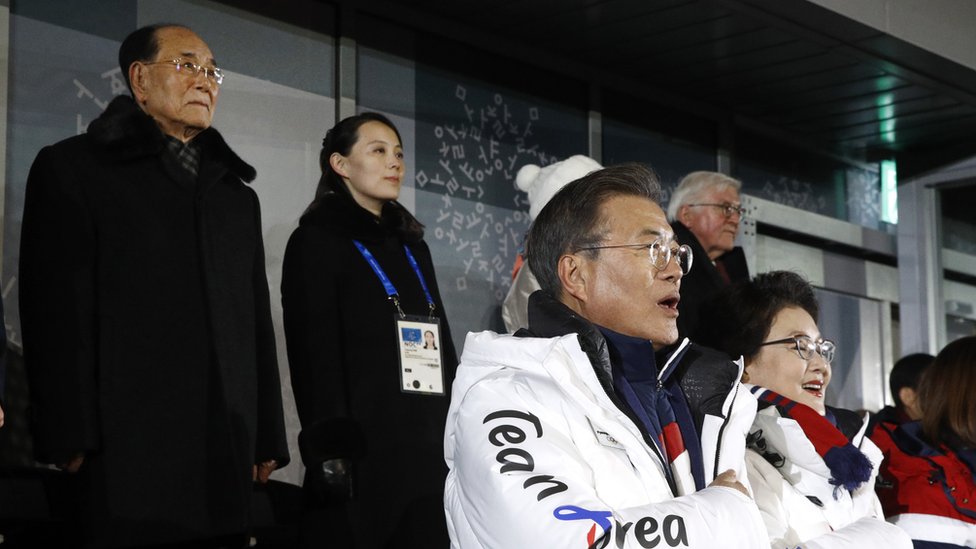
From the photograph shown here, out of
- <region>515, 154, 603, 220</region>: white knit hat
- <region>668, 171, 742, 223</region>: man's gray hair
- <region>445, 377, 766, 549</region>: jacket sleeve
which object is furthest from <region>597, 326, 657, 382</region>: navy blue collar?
<region>668, 171, 742, 223</region>: man's gray hair

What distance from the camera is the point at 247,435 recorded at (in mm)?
3461

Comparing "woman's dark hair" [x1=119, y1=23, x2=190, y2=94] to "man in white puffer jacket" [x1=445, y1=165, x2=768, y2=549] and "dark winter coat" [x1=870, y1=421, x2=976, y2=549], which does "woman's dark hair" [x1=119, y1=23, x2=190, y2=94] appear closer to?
"man in white puffer jacket" [x1=445, y1=165, x2=768, y2=549]

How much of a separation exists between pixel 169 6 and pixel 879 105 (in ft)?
13.0

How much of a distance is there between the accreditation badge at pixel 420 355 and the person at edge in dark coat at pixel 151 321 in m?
0.41

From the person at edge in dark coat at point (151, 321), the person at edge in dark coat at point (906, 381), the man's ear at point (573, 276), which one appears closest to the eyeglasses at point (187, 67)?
the person at edge in dark coat at point (151, 321)

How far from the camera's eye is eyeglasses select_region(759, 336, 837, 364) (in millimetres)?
3537

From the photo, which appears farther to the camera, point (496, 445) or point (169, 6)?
point (169, 6)

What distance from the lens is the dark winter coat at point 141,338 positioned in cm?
316

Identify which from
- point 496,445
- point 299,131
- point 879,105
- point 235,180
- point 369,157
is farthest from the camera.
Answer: point 879,105

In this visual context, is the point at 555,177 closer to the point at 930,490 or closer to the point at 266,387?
the point at 266,387

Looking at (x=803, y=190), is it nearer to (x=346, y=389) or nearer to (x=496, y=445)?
(x=346, y=389)

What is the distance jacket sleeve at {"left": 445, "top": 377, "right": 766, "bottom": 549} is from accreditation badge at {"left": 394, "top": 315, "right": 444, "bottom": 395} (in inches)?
59.0

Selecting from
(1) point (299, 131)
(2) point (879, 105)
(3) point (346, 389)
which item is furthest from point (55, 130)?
(2) point (879, 105)

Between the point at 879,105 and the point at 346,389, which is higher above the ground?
the point at 879,105
